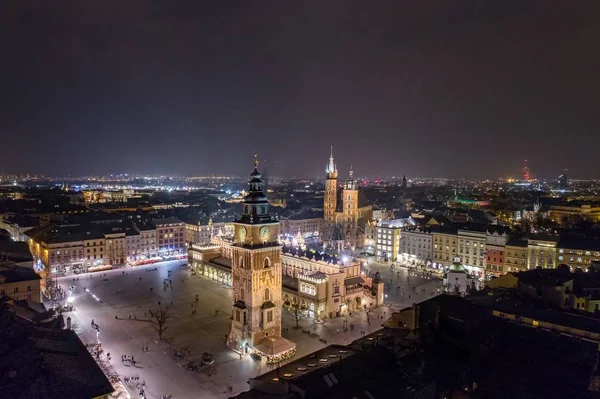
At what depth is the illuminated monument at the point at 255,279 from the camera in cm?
4666

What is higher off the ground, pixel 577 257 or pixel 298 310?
pixel 577 257

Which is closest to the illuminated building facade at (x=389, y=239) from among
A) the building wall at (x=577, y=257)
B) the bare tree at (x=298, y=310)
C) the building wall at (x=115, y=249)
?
the building wall at (x=577, y=257)

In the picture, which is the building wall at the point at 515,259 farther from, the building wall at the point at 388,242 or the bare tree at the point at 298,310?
the bare tree at the point at 298,310

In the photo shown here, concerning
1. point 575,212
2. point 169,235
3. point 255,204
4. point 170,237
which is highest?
point 255,204

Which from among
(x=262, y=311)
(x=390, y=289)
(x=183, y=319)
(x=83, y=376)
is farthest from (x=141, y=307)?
(x=390, y=289)

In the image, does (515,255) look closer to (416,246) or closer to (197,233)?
(416,246)

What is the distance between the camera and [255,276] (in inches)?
1855

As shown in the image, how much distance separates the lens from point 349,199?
368ft

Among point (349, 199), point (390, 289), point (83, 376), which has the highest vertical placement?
point (349, 199)

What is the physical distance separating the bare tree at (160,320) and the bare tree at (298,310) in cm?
1646

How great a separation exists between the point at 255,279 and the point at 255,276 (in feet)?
1.11

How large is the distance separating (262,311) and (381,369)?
22294 millimetres

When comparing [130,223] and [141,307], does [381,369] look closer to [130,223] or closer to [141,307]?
[141,307]

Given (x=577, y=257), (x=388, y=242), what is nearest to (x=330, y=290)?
(x=388, y=242)
